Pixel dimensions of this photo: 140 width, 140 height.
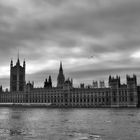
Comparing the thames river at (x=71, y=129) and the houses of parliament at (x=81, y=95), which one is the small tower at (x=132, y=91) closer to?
the houses of parliament at (x=81, y=95)

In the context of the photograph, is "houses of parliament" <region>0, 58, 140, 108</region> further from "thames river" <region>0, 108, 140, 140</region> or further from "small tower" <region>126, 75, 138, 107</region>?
"thames river" <region>0, 108, 140, 140</region>

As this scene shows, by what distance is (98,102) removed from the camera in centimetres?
13962

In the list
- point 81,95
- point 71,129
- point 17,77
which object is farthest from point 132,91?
point 71,129

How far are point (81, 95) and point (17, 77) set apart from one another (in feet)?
192

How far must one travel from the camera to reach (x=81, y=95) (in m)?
144

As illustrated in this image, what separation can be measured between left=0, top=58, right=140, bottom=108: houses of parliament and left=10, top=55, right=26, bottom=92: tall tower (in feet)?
24.5

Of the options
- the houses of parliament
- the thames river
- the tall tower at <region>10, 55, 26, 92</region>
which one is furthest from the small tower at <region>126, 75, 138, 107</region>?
the thames river

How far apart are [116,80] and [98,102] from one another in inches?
576

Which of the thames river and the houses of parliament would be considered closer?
the thames river

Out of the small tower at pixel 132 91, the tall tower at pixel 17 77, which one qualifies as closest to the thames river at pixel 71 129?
the small tower at pixel 132 91

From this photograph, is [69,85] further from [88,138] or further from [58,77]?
[88,138]

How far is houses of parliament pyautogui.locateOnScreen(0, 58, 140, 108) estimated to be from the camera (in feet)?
443

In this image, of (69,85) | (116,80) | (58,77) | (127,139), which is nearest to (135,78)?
(116,80)

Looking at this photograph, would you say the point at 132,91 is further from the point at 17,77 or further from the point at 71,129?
the point at 71,129
